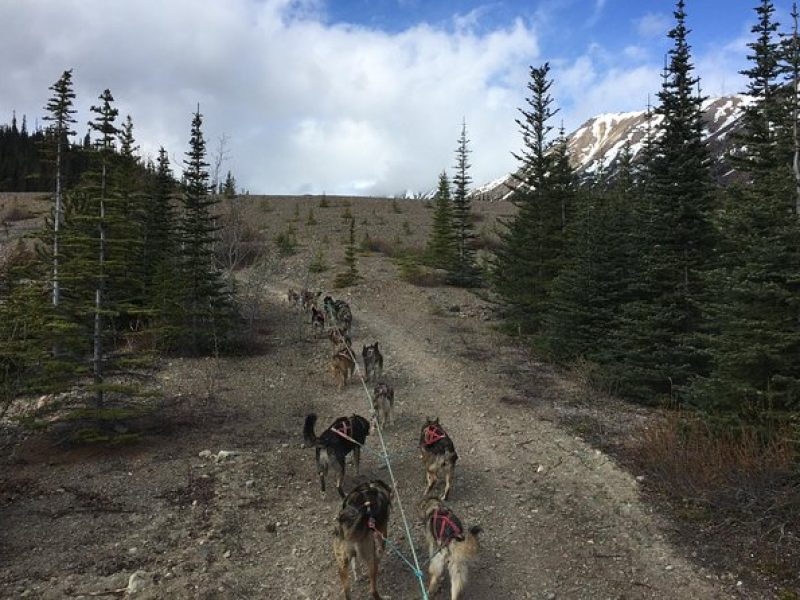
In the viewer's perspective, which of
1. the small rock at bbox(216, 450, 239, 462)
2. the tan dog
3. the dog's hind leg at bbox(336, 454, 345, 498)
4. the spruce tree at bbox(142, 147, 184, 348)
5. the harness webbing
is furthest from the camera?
the spruce tree at bbox(142, 147, 184, 348)

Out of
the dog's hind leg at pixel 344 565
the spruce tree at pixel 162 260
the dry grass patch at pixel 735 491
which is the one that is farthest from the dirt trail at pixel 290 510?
the spruce tree at pixel 162 260

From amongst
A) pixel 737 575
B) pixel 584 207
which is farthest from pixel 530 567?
pixel 584 207

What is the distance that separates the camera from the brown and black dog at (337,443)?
25.2ft

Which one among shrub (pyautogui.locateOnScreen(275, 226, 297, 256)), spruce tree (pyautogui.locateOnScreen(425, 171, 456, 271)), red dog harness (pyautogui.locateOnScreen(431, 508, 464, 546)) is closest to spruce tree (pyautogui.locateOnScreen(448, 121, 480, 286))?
spruce tree (pyautogui.locateOnScreen(425, 171, 456, 271))

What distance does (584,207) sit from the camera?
15102mm

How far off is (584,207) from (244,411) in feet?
34.3

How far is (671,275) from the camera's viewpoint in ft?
39.1

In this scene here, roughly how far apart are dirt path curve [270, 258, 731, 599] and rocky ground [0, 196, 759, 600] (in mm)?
27

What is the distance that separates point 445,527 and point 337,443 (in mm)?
2866

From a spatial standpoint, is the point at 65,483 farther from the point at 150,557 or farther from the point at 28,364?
the point at 150,557

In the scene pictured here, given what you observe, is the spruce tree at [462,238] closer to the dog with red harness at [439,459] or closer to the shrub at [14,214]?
the dog with red harness at [439,459]

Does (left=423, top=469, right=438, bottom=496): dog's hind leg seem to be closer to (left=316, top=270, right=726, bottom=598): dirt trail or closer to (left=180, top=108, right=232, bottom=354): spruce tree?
(left=316, top=270, right=726, bottom=598): dirt trail

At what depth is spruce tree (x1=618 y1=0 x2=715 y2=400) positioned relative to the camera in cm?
1138

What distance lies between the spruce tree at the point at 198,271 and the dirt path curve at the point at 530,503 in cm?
525
